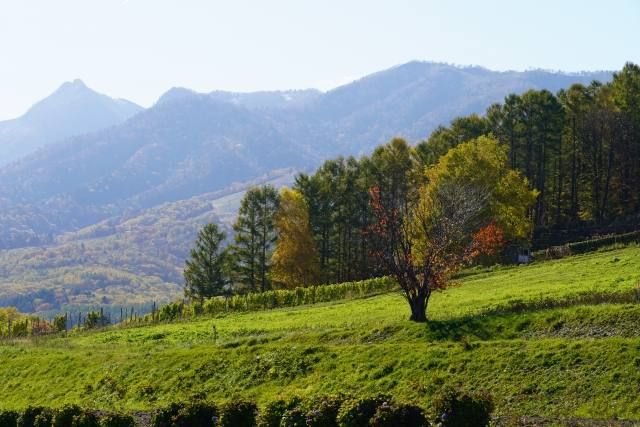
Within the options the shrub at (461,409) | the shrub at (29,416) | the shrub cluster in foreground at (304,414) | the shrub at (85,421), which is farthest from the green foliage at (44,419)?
the shrub at (461,409)

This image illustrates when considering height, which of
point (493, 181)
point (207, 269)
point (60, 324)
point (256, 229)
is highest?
point (493, 181)

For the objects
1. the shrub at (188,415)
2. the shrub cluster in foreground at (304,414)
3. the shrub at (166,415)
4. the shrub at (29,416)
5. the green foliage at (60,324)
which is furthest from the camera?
the green foliage at (60,324)

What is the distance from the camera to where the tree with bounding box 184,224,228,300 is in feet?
300

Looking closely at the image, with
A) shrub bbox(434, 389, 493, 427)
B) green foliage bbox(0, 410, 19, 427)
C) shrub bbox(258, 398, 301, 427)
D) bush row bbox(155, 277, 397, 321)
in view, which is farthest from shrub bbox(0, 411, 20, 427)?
bush row bbox(155, 277, 397, 321)

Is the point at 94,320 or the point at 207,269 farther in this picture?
the point at 207,269

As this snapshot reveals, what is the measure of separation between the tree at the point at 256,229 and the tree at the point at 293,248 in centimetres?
133

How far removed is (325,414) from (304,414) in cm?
67

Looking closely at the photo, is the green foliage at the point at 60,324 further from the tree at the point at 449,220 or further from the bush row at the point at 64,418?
the bush row at the point at 64,418

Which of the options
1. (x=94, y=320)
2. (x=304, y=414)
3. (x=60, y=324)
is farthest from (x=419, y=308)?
(x=94, y=320)

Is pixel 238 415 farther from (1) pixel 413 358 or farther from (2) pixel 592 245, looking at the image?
(2) pixel 592 245

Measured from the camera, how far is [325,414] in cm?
1852

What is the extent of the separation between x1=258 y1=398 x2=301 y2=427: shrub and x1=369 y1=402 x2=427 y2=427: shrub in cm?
305

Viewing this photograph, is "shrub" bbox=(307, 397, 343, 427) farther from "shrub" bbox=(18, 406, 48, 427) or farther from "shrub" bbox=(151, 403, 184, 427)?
"shrub" bbox=(18, 406, 48, 427)

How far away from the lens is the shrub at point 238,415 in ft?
65.8
